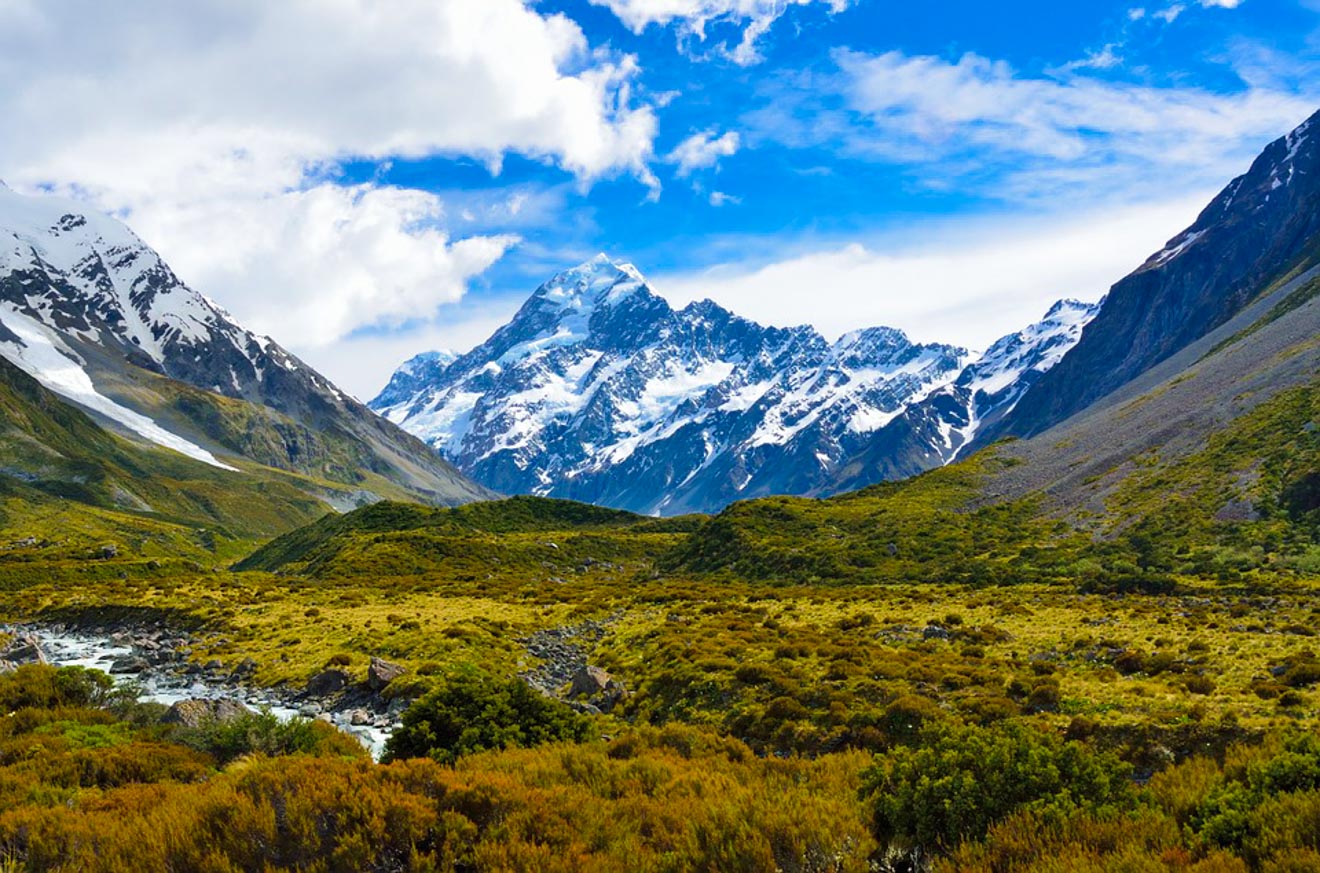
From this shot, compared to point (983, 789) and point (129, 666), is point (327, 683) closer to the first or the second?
point (129, 666)

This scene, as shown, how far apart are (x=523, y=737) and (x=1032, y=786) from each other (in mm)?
12336

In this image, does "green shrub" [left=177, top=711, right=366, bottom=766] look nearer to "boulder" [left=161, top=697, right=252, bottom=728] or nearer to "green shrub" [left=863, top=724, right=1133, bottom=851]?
"boulder" [left=161, top=697, right=252, bottom=728]

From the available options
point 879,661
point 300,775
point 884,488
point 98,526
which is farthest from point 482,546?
point 98,526

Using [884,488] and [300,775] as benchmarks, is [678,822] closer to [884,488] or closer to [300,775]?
[300,775]

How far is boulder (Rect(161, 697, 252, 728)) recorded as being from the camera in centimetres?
2235

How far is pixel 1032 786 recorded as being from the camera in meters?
11.4

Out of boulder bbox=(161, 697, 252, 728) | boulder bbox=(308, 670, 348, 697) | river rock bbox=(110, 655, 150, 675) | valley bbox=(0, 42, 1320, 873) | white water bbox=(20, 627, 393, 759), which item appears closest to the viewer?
valley bbox=(0, 42, 1320, 873)

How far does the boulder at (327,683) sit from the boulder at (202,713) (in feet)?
32.0

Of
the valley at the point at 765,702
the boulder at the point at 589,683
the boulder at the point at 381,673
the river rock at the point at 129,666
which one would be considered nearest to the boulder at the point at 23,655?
the valley at the point at 765,702

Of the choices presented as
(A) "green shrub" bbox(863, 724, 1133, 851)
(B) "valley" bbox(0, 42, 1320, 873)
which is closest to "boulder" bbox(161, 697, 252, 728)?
(B) "valley" bbox(0, 42, 1320, 873)

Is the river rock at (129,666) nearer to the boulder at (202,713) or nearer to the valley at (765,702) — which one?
the valley at (765,702)

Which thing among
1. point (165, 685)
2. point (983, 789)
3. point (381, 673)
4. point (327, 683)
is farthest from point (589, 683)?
point (165, 685)

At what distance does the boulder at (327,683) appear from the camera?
33.9 m

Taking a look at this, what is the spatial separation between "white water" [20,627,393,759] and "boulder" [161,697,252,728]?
219cm
